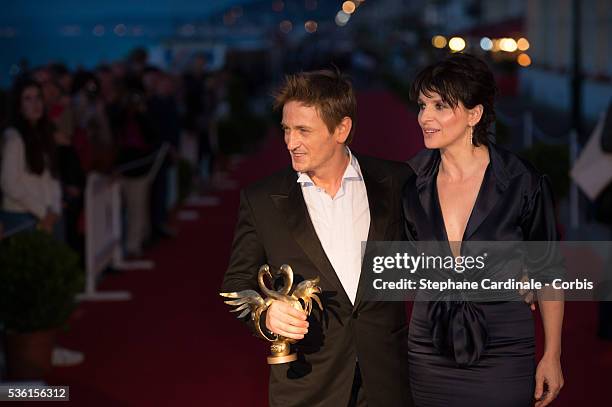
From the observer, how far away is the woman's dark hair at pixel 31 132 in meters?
8.73

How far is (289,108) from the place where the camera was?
3740mm

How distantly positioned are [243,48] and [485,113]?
53282 mm

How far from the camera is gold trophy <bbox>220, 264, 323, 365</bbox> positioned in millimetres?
3352

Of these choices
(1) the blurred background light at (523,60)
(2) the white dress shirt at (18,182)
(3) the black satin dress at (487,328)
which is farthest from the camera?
(1) the blurred background light at (523,60)

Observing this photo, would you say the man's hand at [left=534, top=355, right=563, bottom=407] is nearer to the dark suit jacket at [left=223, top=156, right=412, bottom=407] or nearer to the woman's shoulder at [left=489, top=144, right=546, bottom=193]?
the dark suit jacket at [left=223, top=156, right=412, bottom=407]

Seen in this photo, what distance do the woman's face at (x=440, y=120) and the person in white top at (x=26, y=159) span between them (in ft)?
17.9

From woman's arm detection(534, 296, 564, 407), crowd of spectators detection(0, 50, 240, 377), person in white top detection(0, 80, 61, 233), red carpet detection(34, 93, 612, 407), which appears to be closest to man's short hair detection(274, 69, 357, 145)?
woman's arm detection(534, 296, 564, 407)

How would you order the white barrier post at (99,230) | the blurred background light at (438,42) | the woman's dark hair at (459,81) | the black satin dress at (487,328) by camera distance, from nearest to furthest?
the black satin dress at (487,328), the woman's dark hair at (459,81), the white barrier post at (99,230), the blurred background light at (438,42)

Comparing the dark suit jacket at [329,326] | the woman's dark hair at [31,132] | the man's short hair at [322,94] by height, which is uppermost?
the woman's dark hair at [31,132]

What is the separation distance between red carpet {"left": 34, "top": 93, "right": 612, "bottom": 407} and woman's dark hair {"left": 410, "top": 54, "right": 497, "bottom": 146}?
3598 mm

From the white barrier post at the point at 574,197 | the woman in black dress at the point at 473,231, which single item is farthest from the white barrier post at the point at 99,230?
the woman in black dress at the point at 473,231

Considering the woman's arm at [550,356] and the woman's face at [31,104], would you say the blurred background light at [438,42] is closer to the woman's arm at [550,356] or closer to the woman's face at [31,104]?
the woman's face at [31,104]

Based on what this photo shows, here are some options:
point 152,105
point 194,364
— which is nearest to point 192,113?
point 152,105

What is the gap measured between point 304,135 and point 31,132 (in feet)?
17.8
